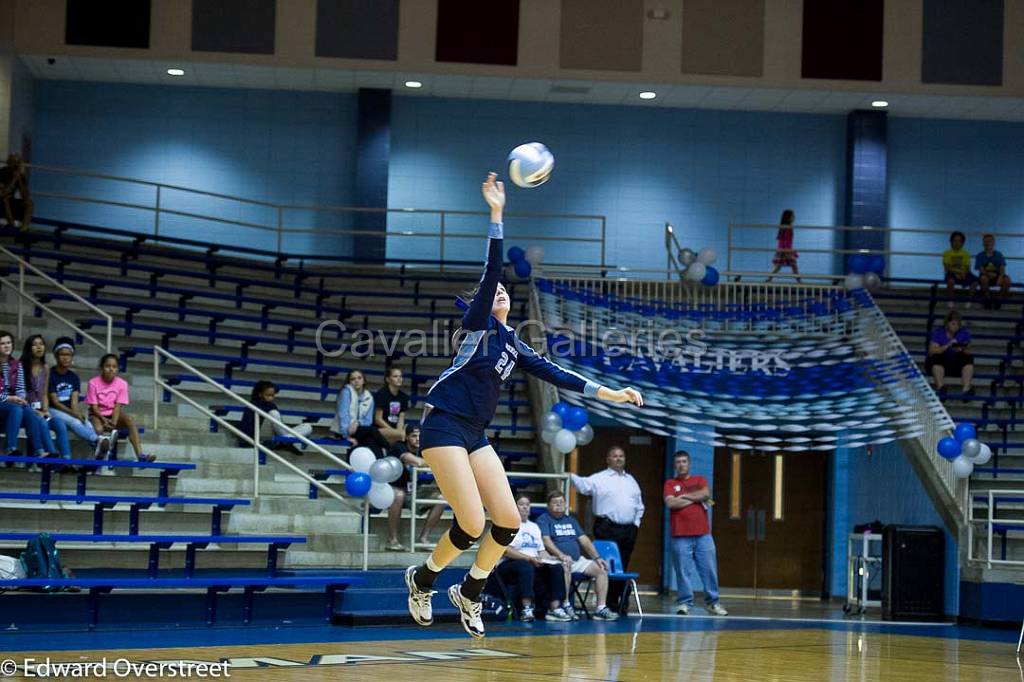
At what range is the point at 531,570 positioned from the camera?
12750 millimetres

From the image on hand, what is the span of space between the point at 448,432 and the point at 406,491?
7.18 m

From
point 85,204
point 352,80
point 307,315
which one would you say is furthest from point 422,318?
point 85,204

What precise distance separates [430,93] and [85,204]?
6.16 m

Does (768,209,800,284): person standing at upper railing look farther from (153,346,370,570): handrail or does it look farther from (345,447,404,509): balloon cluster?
(153,346,370,570): handrail

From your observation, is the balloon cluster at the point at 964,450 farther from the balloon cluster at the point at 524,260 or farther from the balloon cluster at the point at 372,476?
the balloon cluster at the point at 524,260

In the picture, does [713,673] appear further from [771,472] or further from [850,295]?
[771,472]

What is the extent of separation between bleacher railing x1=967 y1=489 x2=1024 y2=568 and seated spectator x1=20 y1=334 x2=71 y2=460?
9696 millimetres

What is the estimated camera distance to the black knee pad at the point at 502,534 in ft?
23.5

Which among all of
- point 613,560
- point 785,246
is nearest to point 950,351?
point 785,246

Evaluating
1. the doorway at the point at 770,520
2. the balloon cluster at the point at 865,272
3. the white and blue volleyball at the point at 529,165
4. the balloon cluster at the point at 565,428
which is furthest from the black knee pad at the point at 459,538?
the doorway at the point at 770,520

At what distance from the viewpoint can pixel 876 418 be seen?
15336 mm

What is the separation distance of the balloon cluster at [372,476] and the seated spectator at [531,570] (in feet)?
4.18

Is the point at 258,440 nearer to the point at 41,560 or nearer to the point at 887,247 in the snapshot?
the point at 41,560

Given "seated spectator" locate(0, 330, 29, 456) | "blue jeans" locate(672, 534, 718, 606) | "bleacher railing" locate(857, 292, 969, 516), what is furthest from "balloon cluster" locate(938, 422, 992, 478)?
"seated spectator" locate(0, 330, 29, 456)
